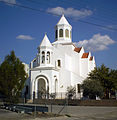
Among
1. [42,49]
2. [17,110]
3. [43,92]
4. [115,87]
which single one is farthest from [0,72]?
[115,87]

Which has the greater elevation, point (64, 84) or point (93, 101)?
point (64, 84)

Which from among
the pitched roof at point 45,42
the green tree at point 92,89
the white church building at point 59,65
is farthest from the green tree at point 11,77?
the pitched roof at point 45,42

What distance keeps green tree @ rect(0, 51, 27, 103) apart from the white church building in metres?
10.7

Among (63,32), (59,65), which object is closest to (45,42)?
(59,65)

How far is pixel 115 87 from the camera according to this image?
35.2 m

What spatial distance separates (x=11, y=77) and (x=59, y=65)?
2132 centimetres

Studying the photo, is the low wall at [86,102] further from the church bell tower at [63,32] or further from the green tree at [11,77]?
the church bell tower at [63,32]

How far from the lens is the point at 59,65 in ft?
147

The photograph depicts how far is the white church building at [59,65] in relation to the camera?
127 ft

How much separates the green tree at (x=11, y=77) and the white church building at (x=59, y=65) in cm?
1066

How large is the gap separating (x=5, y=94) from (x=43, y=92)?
13245 mm

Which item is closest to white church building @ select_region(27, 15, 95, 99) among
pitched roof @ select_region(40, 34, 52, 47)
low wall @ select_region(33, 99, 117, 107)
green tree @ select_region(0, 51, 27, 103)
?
pitched roof @ select_region(40, 34, 52, 47)

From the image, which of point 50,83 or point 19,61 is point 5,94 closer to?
point 19,61

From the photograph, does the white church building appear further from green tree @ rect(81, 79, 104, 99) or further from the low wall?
green tree @ rect(81, 79, 104, 99)
